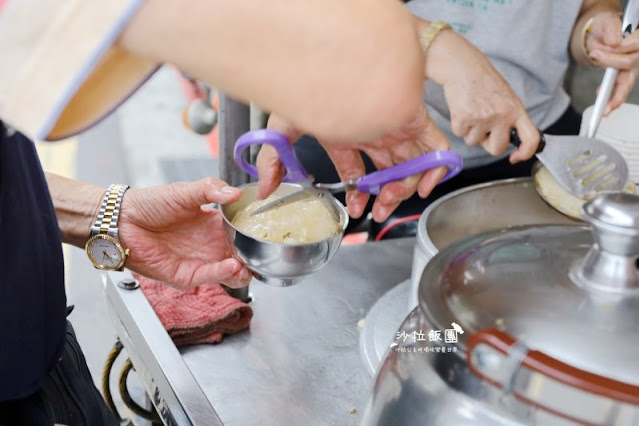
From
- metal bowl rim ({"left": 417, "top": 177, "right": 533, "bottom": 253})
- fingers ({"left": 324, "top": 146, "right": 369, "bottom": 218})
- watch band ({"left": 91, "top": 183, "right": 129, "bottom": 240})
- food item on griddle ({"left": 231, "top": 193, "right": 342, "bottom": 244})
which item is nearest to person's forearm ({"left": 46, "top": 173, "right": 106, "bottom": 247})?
watch band ({"left": 91, "top": 183, "right": 129, "bottom": 240})

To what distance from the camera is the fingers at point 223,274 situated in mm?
1058

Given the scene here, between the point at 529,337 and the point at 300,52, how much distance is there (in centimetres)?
28

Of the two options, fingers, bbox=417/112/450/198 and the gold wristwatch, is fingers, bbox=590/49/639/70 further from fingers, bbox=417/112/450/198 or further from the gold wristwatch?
the gold wristwatch

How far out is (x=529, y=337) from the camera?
521mm

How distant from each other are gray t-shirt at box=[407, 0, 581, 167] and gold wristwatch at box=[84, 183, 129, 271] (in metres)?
0.71

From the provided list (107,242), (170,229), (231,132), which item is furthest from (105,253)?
(231,132)

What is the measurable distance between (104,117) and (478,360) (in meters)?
0.35

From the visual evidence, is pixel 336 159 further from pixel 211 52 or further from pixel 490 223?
pixel 211 52

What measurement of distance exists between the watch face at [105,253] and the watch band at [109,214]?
0.01m

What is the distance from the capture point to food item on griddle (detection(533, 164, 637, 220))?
119 centimetres

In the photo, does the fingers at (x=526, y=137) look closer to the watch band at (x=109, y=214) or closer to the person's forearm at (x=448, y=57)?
the person's forearm at (x=448, y=57)

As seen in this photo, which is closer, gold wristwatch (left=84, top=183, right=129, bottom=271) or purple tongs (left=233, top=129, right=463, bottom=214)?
purple tongs (left=233, top=129, right=463, bottom=214)

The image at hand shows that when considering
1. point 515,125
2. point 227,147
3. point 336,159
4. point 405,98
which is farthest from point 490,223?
point 405,98

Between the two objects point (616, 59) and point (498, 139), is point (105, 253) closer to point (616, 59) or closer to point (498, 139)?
point (498, 139)
